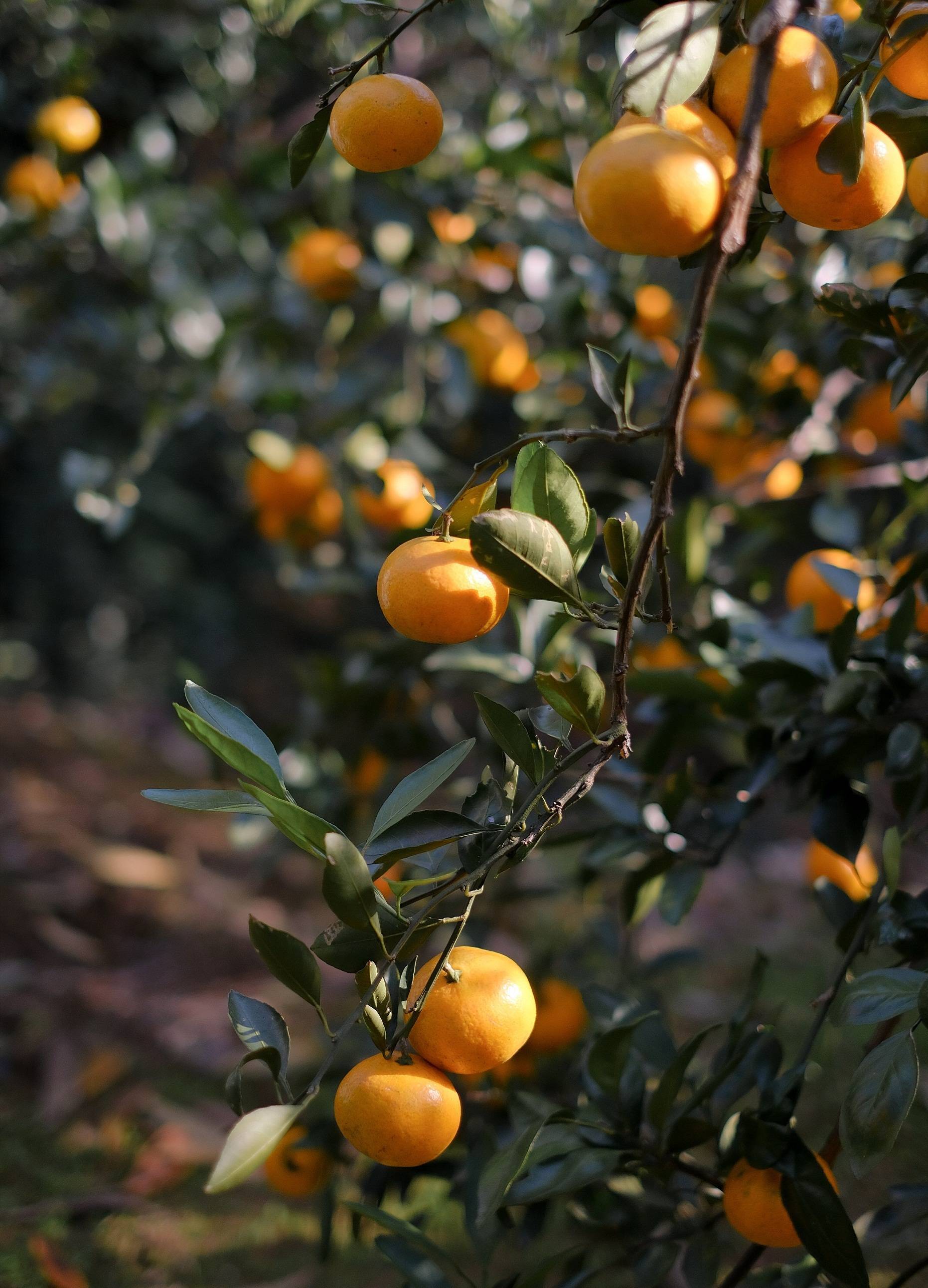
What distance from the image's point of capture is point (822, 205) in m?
0.33

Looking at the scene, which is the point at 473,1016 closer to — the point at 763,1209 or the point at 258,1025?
the point at 258,1025

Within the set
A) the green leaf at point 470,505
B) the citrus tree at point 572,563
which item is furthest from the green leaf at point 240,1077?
the green leaf at point 470,505

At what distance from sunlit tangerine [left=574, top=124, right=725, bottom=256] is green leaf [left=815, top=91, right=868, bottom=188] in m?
0.07

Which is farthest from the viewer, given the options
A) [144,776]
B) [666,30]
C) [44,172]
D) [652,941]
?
[144,776]

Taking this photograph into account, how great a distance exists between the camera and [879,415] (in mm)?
901

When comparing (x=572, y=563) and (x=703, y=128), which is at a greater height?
(x=703, y=128)

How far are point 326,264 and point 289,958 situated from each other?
88 cm

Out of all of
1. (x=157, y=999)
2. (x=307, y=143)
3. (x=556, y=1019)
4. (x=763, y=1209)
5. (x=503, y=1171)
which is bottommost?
(x=157, y=999)

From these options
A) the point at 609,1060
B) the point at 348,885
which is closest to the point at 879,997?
the point at 609,1060

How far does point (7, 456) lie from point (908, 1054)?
189cm

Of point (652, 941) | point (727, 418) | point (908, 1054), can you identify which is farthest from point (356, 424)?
point (652, 941)

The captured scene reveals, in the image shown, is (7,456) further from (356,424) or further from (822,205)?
(822,205)

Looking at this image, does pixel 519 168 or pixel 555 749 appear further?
pixel 519 168

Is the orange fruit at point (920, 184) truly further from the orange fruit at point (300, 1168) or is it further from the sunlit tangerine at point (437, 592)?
→ the orange fruit at point (300, 1168)
